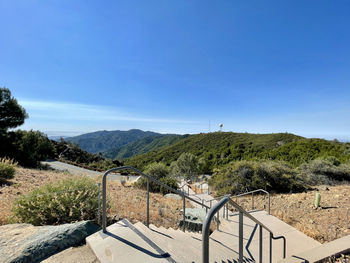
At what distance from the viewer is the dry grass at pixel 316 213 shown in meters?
4.91

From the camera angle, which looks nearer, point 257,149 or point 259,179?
point 259,179

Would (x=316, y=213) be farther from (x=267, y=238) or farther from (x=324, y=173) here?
(x=324, y=173)

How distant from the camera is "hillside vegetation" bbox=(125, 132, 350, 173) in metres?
19.8

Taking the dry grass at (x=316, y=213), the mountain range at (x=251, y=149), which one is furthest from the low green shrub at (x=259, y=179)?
the mountain range at (x=251, y=149)

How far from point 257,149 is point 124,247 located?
3978 cm

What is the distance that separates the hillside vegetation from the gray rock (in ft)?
55.7

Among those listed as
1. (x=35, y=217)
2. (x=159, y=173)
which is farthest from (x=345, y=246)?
(x=159, y=173)

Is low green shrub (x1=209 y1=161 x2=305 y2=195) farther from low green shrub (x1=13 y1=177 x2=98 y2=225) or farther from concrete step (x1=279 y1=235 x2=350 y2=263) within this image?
low green shrub (x1=13 y1=177 x2=98 y2=225)

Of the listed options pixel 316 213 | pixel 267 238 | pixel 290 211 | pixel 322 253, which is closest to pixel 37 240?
pixel 322 253

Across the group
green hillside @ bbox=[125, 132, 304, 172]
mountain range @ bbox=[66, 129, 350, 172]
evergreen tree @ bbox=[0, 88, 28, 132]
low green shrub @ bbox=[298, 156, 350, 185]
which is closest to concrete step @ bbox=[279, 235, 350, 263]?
low green shrub @ bbox=[298, 156, 350, 185]

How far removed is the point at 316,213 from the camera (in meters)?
6.41

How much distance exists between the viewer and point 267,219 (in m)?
5.69

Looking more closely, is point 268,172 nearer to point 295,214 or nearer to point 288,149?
point 295,214

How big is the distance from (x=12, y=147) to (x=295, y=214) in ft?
70.4
